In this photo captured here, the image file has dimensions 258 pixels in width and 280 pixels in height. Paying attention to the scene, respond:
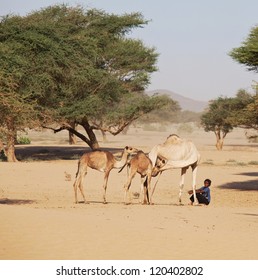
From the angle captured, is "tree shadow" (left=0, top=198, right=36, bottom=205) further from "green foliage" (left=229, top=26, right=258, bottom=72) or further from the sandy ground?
"green foliage" (left=229, top=26, right=258, bottom=72)

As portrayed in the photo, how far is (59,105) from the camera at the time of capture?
39906 millimetres

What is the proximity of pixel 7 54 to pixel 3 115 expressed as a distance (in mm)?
3631

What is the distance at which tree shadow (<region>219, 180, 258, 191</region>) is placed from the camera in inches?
1116

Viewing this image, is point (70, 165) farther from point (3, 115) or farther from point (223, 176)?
point (3, 115)

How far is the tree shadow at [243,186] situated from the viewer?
28.3 m

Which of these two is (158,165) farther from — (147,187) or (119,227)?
(119,227)

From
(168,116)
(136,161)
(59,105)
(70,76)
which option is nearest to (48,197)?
(136,161)

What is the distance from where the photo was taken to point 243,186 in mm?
29062

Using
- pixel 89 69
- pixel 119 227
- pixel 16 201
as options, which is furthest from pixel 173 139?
pixel 89 69

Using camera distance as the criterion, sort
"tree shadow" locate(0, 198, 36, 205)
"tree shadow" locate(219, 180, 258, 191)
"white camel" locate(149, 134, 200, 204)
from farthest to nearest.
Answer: "tree shadow" locate(219, 180, 258, 191) < "white camel" locate(149, 134, 200, 204) < "tree shadow" locate(0, 198, 36, 205)

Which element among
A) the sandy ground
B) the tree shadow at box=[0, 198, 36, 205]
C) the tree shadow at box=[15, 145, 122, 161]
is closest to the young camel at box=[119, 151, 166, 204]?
the sandy ground

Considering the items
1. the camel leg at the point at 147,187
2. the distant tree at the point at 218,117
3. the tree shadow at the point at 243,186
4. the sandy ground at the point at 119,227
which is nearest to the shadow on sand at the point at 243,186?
the tree shadow at the point at 243,186

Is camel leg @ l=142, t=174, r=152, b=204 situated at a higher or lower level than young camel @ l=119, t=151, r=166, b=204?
lower

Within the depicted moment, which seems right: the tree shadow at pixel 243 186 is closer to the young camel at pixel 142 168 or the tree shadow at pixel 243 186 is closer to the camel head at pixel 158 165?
the camel head at pixel 158 165
